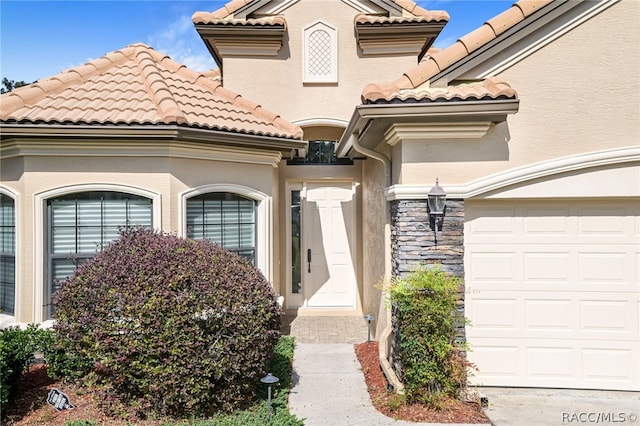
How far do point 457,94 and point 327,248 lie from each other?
6280 mm

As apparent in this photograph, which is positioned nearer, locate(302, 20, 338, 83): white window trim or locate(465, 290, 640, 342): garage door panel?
locate(465, 290, 640, 342): garage door panel

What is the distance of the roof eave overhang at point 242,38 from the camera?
942 cm

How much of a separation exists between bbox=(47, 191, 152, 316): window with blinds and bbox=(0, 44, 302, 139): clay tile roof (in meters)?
1.27

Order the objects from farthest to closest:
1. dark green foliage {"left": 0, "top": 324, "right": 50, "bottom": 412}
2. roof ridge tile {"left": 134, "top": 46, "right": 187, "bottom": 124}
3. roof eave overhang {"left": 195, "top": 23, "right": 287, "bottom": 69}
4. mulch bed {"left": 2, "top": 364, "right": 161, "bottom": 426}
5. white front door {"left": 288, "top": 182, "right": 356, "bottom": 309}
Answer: white front door {"left": 288, "top": 182, "right": 356, "bottom": 309}, roof eave overhang {"left": 195, "top": 23, "right": 287, "bottom": 69}, roof ridge tile {"left": 134, "top": 46, "right": 187, "bottom": 124}, dark green foliage {"left": 0, "top": 324, "right": 50, "bottom": 412}, mulch bed {"left": 2, "top": 364, "right": 161, "bottom": 426}

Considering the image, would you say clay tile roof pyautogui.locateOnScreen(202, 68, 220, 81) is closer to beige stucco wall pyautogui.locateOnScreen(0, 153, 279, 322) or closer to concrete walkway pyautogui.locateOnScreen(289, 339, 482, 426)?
beige stucco wall pyautogui.locateOnScreen(0, 153, 279, 322)

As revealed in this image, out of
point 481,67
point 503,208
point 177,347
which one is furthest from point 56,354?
point 481,67

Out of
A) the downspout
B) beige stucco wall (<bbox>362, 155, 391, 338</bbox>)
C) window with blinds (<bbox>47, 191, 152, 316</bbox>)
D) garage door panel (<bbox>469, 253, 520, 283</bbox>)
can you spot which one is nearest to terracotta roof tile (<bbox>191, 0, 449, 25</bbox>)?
beige stucco wall (<bbox>362, 155, 391, 338</bbox>)

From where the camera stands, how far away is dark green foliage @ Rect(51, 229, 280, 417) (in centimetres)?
466

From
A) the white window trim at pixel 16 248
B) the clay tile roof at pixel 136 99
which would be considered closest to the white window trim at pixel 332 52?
the clay tile roof at pixel 136 99

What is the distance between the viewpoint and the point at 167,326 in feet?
15.3

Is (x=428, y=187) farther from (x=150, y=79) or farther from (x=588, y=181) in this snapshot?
(x=150, y=79)

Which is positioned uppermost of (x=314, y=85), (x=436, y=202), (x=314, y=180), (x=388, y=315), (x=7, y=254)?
(x=314, y=85)

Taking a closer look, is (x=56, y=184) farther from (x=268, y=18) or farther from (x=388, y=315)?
(x=268, y=18)

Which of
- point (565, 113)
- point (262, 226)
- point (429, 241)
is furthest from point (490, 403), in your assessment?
point (262, 226)
